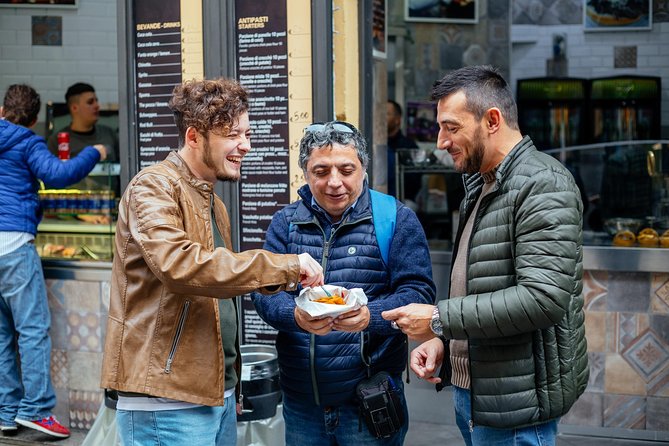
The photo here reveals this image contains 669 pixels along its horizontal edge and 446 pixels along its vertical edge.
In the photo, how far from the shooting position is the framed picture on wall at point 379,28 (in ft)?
18.5

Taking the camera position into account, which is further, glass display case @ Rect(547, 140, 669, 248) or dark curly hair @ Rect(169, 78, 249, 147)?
glass display case @ Rect(547, 140, 669, 248)

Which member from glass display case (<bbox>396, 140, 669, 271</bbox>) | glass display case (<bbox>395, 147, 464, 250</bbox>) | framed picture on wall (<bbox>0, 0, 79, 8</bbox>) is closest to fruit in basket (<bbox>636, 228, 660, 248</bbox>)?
glass display case (<bbox>396, 140, 669, 271</bbox>)

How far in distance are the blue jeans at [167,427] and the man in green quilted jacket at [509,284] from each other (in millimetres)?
695

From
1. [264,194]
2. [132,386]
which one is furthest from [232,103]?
[264,194]

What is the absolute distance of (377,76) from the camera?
20.1ft

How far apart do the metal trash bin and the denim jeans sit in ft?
2.92

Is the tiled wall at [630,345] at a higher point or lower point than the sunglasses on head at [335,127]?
lower

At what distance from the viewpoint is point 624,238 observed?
5879mm

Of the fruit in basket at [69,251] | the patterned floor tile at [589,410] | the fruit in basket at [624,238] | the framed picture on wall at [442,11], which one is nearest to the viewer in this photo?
the patterned floor tile at [589,410]

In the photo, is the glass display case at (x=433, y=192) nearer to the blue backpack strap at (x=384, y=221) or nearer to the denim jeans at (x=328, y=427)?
the blue backpack strap at (x=384, y=221)

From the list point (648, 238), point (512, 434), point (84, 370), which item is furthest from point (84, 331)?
point (512, 434)

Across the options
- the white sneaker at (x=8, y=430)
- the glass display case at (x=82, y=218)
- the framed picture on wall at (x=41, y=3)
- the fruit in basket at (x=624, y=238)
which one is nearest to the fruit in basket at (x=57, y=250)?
the glass display case at (x=82, y=218)

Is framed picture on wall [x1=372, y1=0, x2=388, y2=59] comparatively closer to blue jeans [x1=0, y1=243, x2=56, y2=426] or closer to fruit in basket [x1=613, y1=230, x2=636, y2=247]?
fruit in basket [x1=613, y1=230, x2=636, y2=247]

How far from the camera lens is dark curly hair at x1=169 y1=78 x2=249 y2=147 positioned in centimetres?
315
